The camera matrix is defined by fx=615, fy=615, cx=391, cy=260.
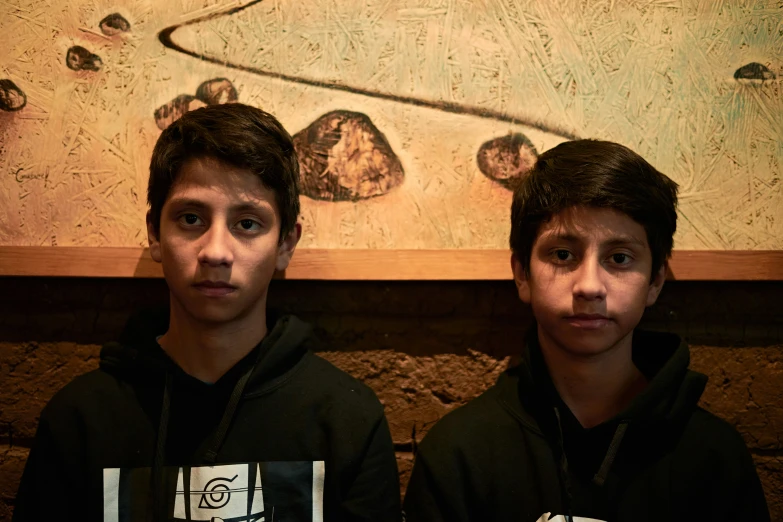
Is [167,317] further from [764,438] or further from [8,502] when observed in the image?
[764,438]

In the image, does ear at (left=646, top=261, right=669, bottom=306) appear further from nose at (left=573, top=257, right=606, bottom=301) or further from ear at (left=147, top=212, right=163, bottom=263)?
ear at (left=147, top=212, right=163, bottom=263)

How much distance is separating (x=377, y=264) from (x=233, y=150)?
0.44 metres

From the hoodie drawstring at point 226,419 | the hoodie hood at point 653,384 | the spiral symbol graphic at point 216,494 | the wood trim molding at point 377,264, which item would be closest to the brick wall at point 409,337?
the wood trim molding at point 377,264

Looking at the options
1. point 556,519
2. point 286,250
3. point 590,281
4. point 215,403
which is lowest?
point 556,519

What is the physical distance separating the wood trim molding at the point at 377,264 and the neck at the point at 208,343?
204mm

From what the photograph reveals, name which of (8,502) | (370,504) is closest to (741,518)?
(370,504)

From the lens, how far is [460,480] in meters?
1.22

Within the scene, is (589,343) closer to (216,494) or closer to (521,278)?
(521,278)

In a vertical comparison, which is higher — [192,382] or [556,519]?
[192,382]

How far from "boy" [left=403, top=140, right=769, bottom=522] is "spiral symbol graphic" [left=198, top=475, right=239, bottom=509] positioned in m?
0.36

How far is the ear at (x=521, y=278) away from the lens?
4.27ft

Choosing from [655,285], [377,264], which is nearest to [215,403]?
[377,264]

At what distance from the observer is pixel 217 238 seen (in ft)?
3.86

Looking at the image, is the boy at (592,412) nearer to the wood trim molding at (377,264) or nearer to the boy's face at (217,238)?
the wood trim molding at (377,264)
